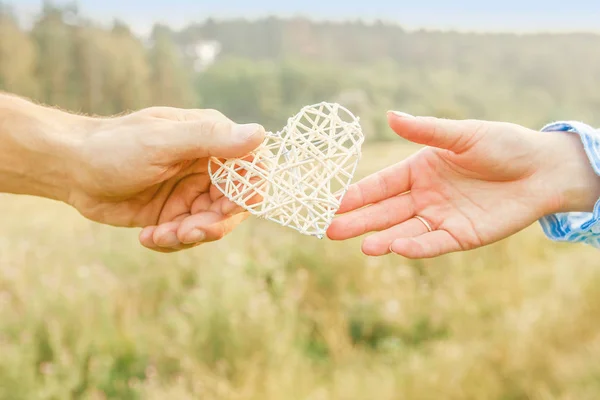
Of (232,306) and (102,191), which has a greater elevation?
(102,191)

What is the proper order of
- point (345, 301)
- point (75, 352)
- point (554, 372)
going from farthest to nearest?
point (345, 301) < point (75, 352) < point (554, 372)

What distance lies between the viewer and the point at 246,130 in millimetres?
1473

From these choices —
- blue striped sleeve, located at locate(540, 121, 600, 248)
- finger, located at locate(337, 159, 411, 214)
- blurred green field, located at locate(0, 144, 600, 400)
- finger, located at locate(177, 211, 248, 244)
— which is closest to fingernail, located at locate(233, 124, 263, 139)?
finger, located at locate(177, 211, 248, 244)

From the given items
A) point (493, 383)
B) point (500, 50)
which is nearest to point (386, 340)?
point (493, 383)

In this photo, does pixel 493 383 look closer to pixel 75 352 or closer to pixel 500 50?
pixel 75 352

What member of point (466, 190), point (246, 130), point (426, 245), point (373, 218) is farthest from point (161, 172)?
point (466, 190)

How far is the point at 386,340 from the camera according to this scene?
3.01 m

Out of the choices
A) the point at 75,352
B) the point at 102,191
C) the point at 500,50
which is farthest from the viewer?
the point at 500,50

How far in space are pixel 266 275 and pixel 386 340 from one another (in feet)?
2.47

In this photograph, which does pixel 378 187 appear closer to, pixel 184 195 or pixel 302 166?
pixel 302 166

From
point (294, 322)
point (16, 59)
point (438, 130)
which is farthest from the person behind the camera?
point (16, 59)

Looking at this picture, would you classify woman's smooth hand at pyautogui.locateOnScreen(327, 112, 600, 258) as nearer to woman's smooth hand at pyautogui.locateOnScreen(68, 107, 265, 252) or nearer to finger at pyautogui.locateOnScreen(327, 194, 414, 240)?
finger at pyautogui.locateOnScreen(327, 194, 414, 240)

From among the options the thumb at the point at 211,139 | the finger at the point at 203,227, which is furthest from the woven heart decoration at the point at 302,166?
the finger at the point at 203,227

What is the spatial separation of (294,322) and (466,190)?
132 centimetres
